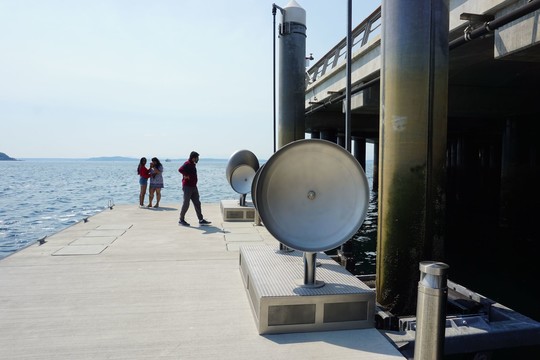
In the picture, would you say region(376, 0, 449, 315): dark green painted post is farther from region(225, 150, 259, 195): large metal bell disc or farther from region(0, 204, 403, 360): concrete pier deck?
region(225, 150, 259, 195): large metal bell disc

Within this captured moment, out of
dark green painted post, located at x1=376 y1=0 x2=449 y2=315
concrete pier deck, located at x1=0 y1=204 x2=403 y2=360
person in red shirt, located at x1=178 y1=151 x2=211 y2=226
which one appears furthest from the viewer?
person in red shirt, located at x1=178 y1=151 x2=211 y2=226

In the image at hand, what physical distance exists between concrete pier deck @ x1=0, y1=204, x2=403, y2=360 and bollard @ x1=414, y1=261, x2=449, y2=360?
0.67 meters

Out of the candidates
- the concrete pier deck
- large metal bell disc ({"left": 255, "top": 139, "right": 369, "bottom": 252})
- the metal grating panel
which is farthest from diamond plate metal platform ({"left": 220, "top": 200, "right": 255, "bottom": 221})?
large metal bell disc ({"left": 255, "top": 139, "right": 369, "bottom": 252})

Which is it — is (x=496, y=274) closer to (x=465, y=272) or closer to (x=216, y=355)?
(x=465, y=272)

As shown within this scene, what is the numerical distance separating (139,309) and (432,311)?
348 cm

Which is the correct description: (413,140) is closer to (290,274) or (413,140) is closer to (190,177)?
(290,274)

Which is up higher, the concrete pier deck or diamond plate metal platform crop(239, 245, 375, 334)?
diamond plate metal platform crop(239, 245, 375, 334)

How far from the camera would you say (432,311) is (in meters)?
3.25

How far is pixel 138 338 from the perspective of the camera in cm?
414

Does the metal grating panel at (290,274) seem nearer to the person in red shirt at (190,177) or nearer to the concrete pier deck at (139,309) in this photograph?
the concrete pier deck at (139,309)

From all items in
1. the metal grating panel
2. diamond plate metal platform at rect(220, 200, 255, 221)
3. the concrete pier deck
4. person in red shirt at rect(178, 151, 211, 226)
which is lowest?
the concrete pier deck

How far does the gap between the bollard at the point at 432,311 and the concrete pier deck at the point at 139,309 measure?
26.6 inches

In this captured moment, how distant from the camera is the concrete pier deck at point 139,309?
3.92 m

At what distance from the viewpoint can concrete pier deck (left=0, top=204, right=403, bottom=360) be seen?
3.92m
